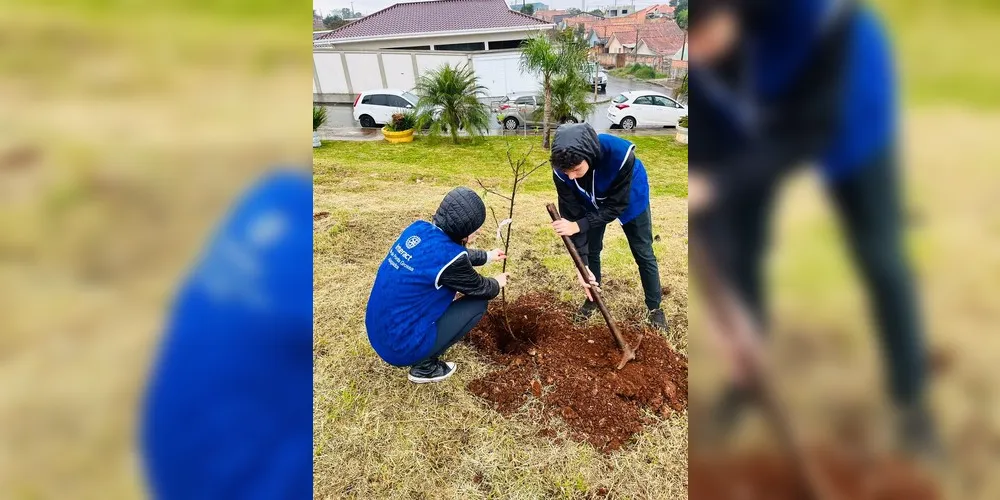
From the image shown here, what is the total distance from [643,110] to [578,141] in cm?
1123

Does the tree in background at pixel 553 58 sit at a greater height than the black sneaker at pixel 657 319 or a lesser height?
greater

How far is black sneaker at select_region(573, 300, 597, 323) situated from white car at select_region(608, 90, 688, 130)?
10.2 metres

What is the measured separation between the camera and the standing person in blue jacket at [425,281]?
8.71 feet

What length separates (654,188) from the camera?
26.5ft

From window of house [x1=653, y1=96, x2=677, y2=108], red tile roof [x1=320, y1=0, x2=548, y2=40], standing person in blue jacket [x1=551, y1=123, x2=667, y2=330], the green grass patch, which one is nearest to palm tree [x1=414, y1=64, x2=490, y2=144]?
window of house [x1=653, y1=96, x2=677, y2=108]

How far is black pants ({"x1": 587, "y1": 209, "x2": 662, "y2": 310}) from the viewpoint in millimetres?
3455

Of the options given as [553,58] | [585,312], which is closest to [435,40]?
[553,58]

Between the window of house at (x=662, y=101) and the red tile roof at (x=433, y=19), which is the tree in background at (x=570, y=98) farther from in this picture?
the red tile roof at (x=433, y=19)

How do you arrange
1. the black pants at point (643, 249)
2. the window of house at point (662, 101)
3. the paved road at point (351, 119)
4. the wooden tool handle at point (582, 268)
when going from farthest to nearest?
the paved road at point (351, 119) → the window of house at point (662, 101) → the black pants at point (643, 249) → the wooden tool handle at point (582, 268)
